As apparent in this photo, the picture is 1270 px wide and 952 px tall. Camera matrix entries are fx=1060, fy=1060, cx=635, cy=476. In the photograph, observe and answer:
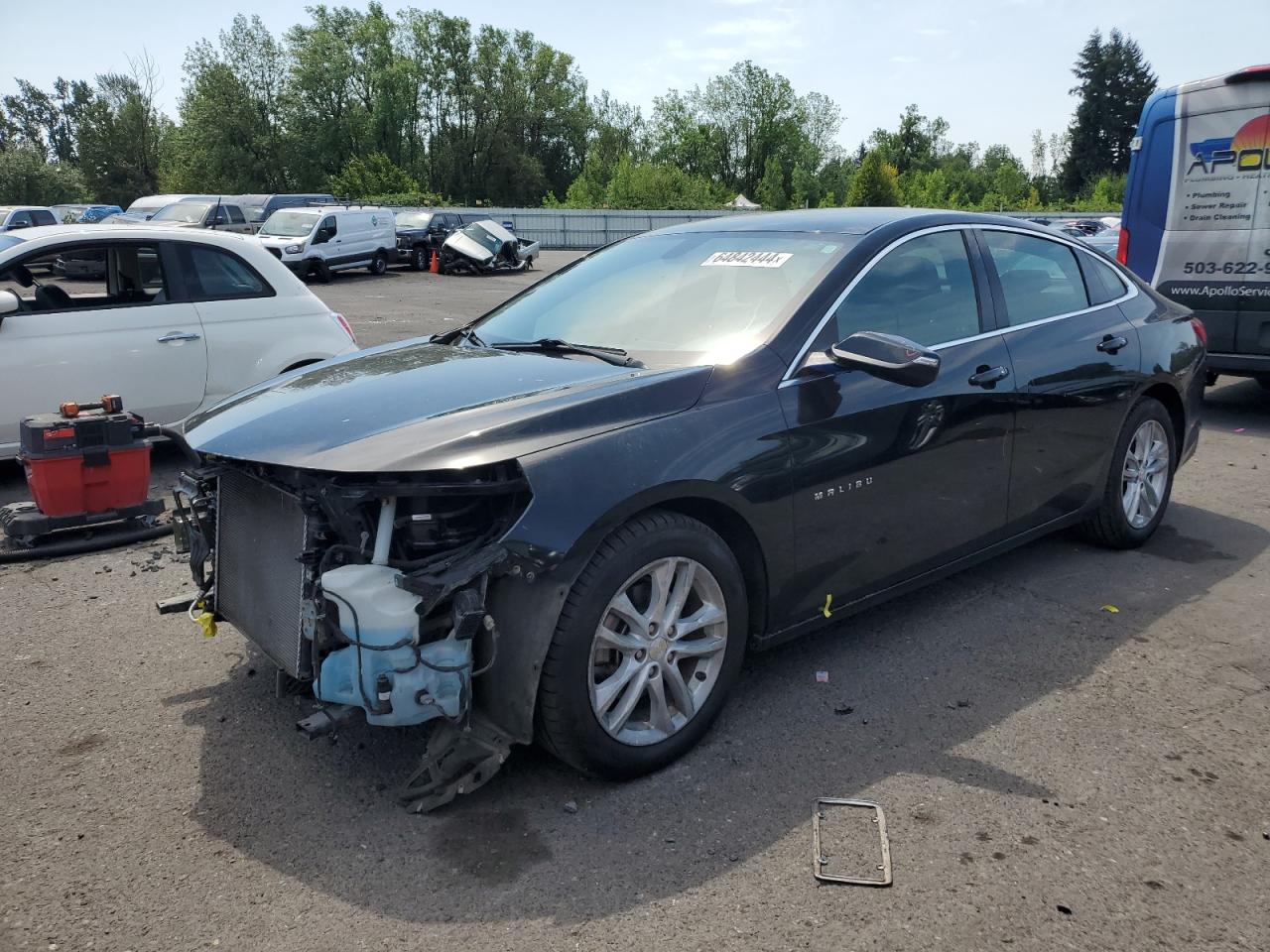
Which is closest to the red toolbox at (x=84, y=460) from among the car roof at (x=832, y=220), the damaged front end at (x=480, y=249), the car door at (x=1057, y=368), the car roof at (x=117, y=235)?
the car roof at (x=117, y=235)

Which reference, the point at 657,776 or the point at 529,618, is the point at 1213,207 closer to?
the point at 657,776

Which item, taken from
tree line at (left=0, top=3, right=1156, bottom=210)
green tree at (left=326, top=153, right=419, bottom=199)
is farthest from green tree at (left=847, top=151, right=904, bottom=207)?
green tree at (left=326, top=153, right=419, bottom=199)

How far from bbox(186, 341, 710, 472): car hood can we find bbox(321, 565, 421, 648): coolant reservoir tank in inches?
12.3

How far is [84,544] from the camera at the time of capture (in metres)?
5.53

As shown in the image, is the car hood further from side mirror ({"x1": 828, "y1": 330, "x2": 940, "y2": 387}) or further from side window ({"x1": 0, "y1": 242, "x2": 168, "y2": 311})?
side window ({"x1": 0, "y1": 242, "x2": 168, "y2": 311})

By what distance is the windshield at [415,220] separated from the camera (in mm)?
32562

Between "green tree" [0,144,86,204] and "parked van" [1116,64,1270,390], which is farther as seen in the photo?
"green tree" [0,144,86,204]

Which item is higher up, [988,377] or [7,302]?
[7,302]

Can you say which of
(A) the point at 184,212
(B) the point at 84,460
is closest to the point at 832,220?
(B) the point at 84,460

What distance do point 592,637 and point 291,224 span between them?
2710cm

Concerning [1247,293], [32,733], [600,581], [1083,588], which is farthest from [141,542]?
[1247,293]

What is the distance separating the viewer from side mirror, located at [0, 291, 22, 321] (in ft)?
20.9

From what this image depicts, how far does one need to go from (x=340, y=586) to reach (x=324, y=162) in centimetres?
7359

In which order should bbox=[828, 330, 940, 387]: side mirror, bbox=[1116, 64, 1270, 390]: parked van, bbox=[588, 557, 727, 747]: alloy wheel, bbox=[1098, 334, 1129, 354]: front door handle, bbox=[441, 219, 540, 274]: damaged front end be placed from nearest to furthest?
bbox=[588, 557, 727, 747]: alloy wheel
bbox=[828, 330, 940, 387]: side mirror
bbox=[1098, 334, 1129, 354]: front door handle
bbox=[1116, 64, 1270, 390]: parked van
bbox=[441, 219, 540, 274]: damaged front end
